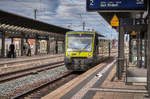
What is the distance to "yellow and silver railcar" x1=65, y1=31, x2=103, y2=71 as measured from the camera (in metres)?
15.1

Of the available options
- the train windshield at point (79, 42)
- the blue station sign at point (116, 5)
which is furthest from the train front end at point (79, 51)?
the blue station sign at point (116, 5)

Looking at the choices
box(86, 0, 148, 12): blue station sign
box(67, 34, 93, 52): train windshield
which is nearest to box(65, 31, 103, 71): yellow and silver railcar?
box(67, 34, 93, 52): train windshield

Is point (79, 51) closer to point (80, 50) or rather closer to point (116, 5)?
point (80, 50)

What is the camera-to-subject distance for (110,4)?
740 centimetres

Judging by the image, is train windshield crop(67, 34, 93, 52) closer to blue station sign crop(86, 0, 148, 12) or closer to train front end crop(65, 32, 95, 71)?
train front end crop(65, 32, 95, 71)

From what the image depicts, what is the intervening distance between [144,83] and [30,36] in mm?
22843

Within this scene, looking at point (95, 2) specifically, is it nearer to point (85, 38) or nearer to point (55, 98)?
point (55, 98)

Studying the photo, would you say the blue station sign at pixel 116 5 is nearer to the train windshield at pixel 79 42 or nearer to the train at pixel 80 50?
the train at pixel 80 50

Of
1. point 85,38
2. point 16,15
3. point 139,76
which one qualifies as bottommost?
point 139,76

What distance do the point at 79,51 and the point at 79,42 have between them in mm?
691

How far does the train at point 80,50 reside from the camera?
15.1m

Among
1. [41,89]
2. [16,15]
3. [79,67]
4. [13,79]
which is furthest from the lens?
[16,15]

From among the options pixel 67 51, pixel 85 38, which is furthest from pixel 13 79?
pixel 85 38

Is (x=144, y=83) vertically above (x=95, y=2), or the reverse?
(x=95, y=2)
